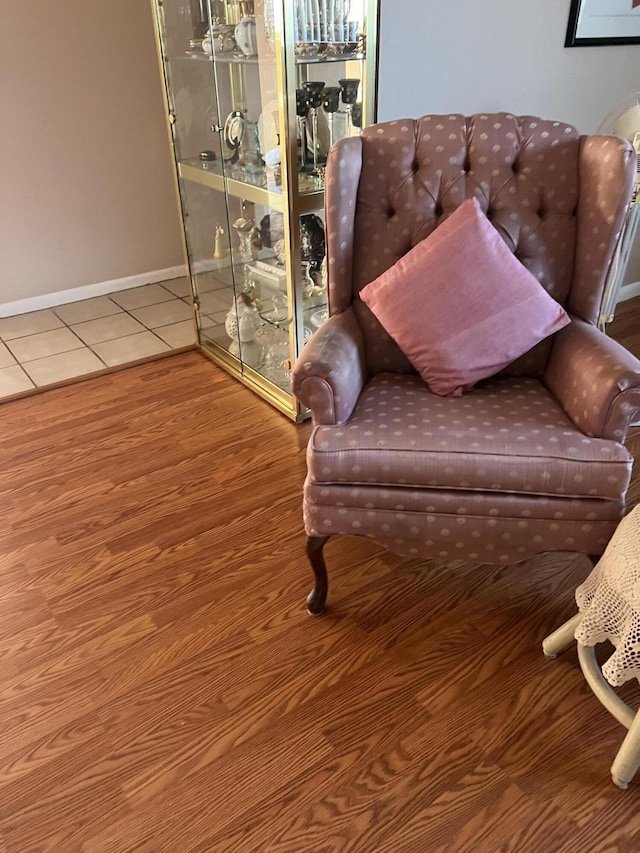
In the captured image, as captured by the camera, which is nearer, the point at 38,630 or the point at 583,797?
the point at 583,797

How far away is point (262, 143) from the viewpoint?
7.80 feet

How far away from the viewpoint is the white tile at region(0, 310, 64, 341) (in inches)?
135

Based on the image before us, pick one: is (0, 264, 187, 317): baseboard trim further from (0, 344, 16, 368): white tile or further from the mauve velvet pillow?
the mauve velvet pillow

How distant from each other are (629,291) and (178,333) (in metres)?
2.37

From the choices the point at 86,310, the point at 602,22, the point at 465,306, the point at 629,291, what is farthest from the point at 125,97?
the point at 629,291

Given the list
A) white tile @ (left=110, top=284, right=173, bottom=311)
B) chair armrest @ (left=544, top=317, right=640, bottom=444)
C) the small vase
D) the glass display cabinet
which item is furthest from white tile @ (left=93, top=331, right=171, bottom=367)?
chair armrest @ (left=544, top=317, right=640, bottom=444)

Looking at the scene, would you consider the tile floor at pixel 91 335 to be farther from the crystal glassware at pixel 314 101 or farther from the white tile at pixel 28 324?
the crystal glassware at pixel 314 101

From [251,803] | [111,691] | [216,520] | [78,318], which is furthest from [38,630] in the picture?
[78,318]

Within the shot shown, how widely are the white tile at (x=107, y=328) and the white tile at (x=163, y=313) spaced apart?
5cm

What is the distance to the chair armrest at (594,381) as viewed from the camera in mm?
1521

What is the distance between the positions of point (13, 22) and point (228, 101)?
142 cm

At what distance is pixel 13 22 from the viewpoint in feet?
10.3

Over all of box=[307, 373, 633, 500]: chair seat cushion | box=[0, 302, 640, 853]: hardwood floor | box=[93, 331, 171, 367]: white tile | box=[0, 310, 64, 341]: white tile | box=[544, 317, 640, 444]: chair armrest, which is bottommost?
box=[0, 310, 64, 341]: white tile

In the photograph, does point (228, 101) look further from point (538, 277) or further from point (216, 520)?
point (216, 520)
